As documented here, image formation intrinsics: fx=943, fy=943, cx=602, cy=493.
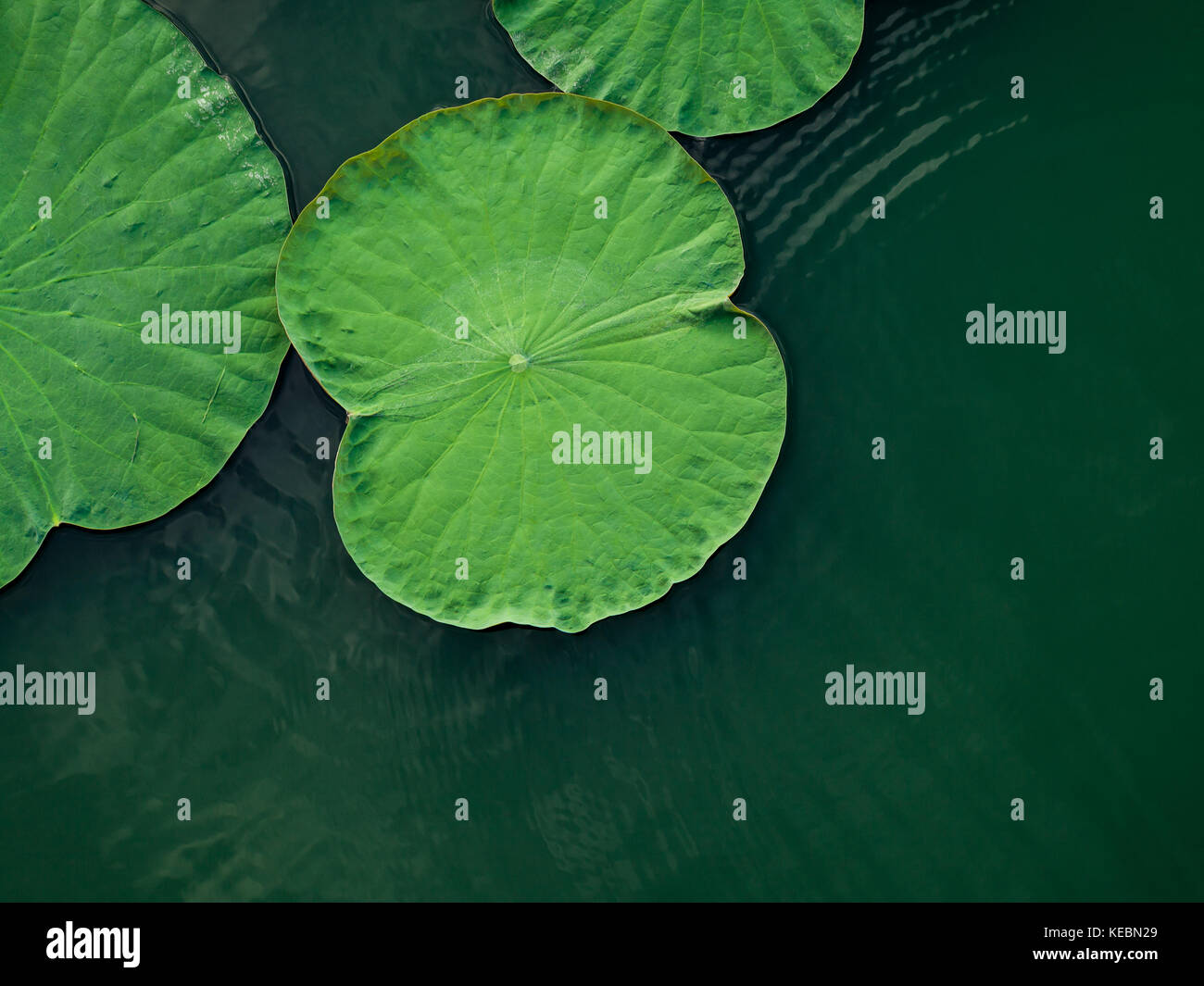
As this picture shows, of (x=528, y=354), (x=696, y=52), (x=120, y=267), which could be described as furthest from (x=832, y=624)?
(x=120, y=267)

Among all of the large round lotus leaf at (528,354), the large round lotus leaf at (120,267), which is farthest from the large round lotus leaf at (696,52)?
the large round lotus leaf at (120,267)

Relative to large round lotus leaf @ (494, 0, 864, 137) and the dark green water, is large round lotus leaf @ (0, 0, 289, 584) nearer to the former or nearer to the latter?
the dark green water

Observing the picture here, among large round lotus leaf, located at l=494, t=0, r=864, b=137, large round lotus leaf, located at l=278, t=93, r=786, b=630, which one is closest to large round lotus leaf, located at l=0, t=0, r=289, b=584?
large round lotus leaf, located at l=278, t=93, r=786, b=630

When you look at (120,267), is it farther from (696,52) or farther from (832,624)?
(832,624)

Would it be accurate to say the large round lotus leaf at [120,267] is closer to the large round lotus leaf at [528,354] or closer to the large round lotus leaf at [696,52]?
the large round lotus leaf at [528,354]

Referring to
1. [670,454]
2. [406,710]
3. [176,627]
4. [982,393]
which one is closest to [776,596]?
[670,454]

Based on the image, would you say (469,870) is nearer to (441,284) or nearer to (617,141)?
(441,284)
